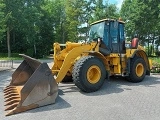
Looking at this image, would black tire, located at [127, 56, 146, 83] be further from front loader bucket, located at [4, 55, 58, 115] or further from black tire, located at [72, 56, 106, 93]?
front loader bucket, located at [4, 55, 58, 115]

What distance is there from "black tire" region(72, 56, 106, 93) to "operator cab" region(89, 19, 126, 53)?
1.42 metres

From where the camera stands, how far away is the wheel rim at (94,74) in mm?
8516

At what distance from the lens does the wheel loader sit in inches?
261

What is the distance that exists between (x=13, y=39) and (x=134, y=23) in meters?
17.4

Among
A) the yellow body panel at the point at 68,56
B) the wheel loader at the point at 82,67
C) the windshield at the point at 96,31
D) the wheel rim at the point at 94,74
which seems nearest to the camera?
the wheel loader at the point at 82,67

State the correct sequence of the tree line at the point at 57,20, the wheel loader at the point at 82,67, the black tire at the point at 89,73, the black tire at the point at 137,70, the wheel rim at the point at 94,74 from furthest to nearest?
the tree line at the point at 57,20
the black tire at the point at 137,70
the wheel rim at the point at 94,74
the black tire at the point at 89,73
the wheel loader at the point at 82,67

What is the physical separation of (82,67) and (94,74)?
31.8 inches

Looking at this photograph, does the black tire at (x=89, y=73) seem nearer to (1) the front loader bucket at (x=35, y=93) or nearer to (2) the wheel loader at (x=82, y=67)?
(2) the wheel loader at (x=82, y=67)

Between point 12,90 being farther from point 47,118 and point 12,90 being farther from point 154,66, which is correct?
point 154,66

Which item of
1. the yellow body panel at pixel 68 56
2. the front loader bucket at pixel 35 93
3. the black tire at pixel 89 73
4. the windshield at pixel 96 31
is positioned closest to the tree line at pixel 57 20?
the windshield at pixel 96 31

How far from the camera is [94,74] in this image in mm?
8758

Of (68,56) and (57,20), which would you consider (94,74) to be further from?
(57,20)

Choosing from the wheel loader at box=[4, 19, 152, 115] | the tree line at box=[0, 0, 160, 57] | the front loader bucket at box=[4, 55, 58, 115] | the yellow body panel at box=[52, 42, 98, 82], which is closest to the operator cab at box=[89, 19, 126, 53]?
the wheel loader at box=[4, 19, 152, 115]

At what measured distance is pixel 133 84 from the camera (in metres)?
10.0
